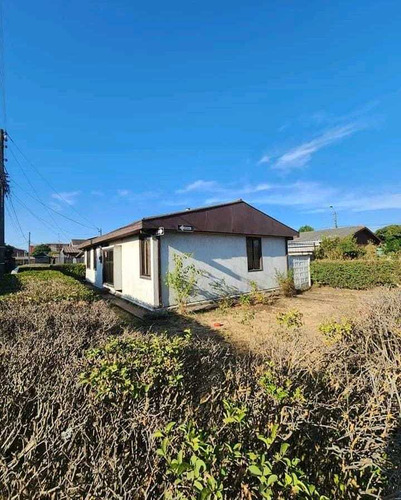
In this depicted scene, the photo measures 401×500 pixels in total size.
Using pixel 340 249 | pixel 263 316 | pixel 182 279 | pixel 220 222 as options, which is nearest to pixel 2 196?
pixel 182 279

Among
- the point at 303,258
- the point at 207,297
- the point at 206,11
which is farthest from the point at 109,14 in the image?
the point at 303,258

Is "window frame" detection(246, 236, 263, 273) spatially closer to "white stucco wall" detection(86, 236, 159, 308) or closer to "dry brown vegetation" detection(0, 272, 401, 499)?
"white stucco wall" detection(86, 236, 159, 308)

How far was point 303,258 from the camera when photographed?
1530 centimetres

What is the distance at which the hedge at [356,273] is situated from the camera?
44.0 ft

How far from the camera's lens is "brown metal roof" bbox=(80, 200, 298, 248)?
9.50 m

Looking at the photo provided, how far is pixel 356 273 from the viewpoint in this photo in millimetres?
14328

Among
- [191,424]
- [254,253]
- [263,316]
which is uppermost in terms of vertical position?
[254,253]

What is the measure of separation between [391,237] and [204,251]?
3162 centimetres

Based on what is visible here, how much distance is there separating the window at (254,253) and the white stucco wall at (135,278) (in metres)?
4.83

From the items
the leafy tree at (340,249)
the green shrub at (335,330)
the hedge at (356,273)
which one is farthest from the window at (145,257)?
the leafy tree at (340,249)

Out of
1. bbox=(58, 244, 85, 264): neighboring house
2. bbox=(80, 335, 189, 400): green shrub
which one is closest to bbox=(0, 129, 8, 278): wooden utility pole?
bbox=(80, 335, 189, 400): green shrub

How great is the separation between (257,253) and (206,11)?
939 cm

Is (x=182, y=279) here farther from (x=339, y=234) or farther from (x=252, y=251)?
(x=339, y=234)

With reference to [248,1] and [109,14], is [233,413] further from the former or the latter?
[248,1]
